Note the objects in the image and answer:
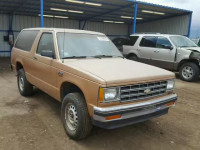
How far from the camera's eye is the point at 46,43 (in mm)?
4133

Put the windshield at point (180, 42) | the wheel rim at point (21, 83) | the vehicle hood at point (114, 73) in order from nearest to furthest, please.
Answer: the vehicle hood at point (114, 73) → the wheel rim at point (21, 83) → the windshield at point (180, 42)

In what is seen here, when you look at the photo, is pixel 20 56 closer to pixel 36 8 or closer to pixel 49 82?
pixel 49 82

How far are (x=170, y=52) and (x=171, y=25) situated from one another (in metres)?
11.3

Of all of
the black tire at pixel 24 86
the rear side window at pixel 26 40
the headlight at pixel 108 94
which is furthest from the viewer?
the black tire at pixel 24 86

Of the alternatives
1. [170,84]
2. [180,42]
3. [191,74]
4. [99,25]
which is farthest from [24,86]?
[99,25]

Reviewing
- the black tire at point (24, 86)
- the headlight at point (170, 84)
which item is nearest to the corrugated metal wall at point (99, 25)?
the black tire at point (24, 86)

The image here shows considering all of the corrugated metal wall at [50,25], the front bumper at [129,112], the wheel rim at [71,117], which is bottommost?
the wheel rim at [71,117]

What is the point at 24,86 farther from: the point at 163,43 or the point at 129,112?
the point at 163,43

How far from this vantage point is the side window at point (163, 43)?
8378 millimetres

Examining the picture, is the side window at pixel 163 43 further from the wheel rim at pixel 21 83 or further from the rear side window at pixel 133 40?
the wheel rim at pixel 21 83

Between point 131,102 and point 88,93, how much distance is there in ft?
2.20

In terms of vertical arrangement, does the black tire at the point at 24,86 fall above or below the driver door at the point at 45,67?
below

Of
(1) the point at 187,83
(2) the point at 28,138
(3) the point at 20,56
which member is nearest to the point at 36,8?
(3) the point at 20,56

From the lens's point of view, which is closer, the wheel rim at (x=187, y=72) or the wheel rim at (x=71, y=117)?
the wheel rim at (x=71, y=117)
